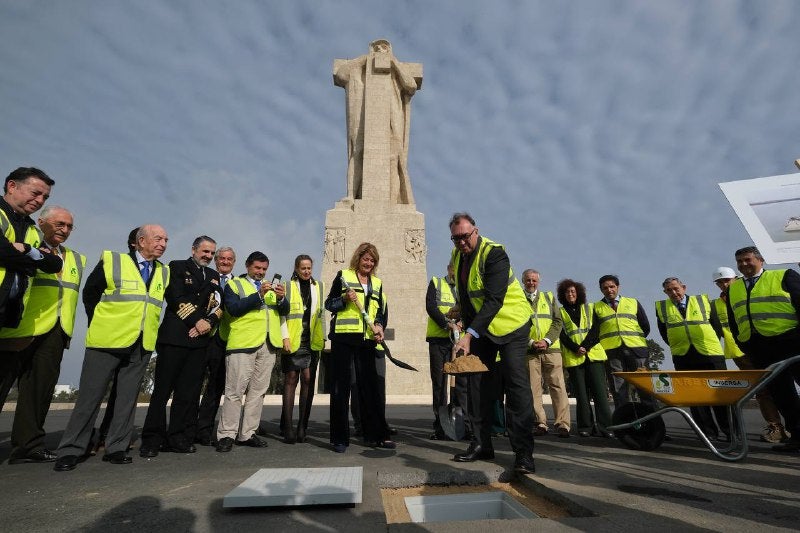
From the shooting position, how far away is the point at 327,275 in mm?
11766

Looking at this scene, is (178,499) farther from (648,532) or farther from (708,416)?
(708,416)

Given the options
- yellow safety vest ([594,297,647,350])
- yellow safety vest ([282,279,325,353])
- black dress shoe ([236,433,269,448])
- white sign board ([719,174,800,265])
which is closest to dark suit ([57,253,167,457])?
black dress shoe ([236,433,269,448])

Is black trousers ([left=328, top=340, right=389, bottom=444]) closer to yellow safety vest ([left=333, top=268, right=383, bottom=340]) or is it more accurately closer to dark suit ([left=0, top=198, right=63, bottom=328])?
yellow safety vest ([left=333, top=268, right=383, bottom=340])

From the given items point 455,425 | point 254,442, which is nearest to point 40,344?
point 254,442

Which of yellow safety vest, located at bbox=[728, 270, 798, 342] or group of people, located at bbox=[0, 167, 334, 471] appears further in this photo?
yellow safety vest, located at bbox=[728, 270, 798, 342]

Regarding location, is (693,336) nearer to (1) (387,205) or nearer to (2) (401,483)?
(2) (401,483)

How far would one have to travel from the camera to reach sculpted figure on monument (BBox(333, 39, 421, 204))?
13.3 m

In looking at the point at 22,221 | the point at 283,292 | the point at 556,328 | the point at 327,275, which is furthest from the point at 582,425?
the point at 327,275

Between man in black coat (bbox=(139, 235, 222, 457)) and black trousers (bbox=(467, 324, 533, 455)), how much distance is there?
2376 millimetres

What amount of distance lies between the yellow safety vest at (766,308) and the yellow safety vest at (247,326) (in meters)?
4.45

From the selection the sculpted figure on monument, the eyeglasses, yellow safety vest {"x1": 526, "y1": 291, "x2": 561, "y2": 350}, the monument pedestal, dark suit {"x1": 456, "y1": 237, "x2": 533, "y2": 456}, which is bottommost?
dark suit {"x1": 456, "y1": 237, "x2": 533, "y2": 456}

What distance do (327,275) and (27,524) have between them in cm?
989

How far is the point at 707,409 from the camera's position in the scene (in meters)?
4.80

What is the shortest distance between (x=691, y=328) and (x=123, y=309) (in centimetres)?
552
